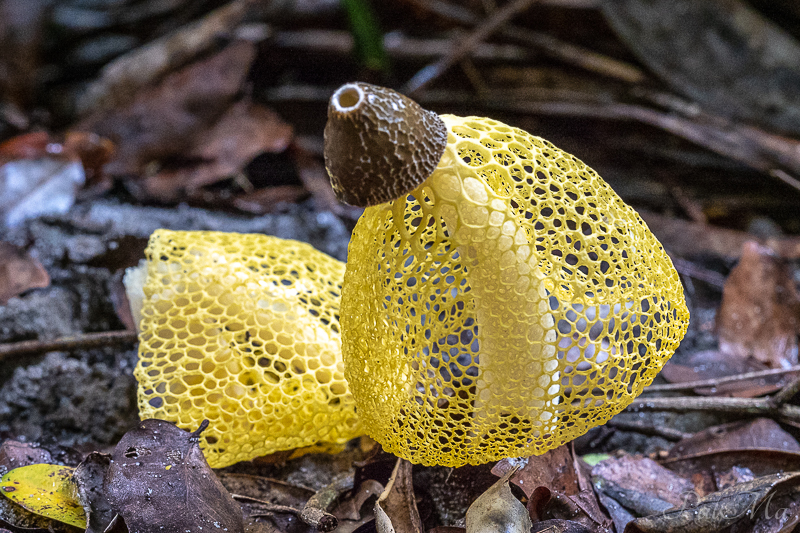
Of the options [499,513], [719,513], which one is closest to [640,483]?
[719,513]

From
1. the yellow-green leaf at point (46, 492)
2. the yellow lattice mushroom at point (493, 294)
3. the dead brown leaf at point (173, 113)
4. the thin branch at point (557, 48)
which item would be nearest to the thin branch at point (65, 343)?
the yellow-green leaf at point (46, 492)

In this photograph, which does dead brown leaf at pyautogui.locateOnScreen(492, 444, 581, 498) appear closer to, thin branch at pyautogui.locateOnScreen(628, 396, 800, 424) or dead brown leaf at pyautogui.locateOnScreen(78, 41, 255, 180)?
thin branch at pyautogui.locateOnScreen(628, 396, 800, 424)

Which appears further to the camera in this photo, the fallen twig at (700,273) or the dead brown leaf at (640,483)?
the fallen twig at (700,273)

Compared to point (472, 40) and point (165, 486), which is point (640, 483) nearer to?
point (165, 486)

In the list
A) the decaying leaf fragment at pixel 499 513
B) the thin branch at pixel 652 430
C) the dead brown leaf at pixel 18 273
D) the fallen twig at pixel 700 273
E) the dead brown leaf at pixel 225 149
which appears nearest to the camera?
the decaying leaf fragment at pixel 499 513

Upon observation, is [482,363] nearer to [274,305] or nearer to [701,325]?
[274,305]

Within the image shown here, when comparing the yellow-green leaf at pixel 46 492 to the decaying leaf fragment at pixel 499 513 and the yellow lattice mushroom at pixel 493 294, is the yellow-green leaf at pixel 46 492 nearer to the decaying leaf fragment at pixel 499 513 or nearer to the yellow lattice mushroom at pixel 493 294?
the yellow lattice mushroom at pixel 493 294
